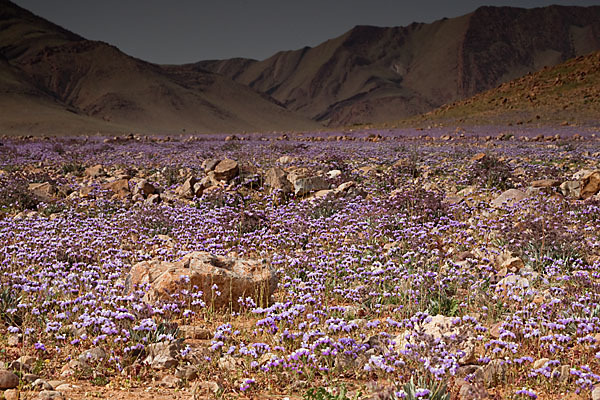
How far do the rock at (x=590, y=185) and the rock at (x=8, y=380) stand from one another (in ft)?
29.6

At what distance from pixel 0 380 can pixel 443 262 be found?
15.5ft

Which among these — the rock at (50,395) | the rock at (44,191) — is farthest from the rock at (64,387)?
the rock at (44,191)

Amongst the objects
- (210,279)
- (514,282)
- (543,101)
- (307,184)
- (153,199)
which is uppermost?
(543,101)

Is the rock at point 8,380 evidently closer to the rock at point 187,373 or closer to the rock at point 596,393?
the rock at point 187,373

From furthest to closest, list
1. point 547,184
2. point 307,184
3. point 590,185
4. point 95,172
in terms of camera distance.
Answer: point 95,172 < point 307,184 < point 547,184 < point 590,185

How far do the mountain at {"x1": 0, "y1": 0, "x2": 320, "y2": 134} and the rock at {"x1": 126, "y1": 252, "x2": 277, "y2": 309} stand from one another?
286 feet

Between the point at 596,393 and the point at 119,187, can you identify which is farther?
the point at 119,187

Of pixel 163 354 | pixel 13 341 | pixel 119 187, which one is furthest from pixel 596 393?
pixel 119 187

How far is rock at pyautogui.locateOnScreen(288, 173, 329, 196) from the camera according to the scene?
1013 cm

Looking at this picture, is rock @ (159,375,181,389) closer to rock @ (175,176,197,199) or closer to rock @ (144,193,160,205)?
rock @ (144,193,160,205)

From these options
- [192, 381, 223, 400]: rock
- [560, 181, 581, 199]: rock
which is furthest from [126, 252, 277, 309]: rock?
[560, 181, 581, 199]: rock

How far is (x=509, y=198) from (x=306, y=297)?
5537 millimetres

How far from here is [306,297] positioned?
14.8 ft

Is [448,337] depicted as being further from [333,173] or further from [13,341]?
[333,173]
